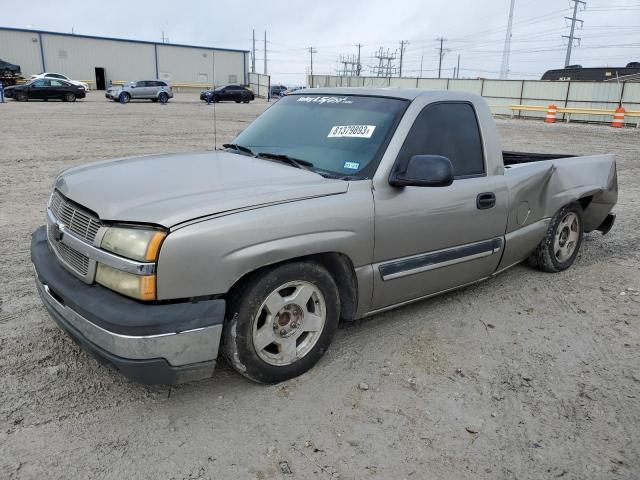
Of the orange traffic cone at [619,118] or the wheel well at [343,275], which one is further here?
the orange traffic cone at [619,118]

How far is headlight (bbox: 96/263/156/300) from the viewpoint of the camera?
2.48 m

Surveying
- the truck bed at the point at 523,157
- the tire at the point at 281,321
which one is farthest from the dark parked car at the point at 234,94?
the tire at the point at 281,321

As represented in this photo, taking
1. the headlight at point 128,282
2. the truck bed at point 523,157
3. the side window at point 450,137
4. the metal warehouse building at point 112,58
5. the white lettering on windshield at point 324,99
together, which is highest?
the metal warehouse building at point 112,58

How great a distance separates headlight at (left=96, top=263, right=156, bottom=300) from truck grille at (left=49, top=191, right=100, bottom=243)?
21 centimetres

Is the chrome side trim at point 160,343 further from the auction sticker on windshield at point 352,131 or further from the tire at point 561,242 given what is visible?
the tire at point 561,242

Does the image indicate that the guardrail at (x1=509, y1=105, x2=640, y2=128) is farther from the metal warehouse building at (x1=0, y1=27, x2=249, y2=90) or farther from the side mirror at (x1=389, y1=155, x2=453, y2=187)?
the metal warehouse building at (x1=0, y1=27, x2=249, y2=90)

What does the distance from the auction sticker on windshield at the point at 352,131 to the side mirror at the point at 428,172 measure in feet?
1.43

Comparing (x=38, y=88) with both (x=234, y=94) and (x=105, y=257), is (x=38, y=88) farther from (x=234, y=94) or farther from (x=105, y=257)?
(x=105, y=257)

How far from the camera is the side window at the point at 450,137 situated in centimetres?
354

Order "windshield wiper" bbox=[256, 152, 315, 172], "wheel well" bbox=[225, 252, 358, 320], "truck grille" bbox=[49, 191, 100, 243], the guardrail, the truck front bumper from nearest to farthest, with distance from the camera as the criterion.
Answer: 1. the truck front bumper
2. "truck grille" bbox=[49, 191, 100, 243]
3. "wheel well" bbox=[225, 252, 358, 320]
4. "windshield wiper" bbox=[256, 152, 315, 172]
5. the guardrail

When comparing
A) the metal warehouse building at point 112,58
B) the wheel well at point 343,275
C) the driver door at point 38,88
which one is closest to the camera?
the wheel well at point 343,275

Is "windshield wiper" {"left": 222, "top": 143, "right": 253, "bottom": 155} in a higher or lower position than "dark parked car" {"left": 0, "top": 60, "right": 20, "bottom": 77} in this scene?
lower

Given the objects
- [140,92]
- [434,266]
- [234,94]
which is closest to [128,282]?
[434,266]

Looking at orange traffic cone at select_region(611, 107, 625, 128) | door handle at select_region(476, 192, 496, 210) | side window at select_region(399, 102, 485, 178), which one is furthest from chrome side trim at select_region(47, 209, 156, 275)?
orange traffic cone at select_region(611, 107, 625, 128)
